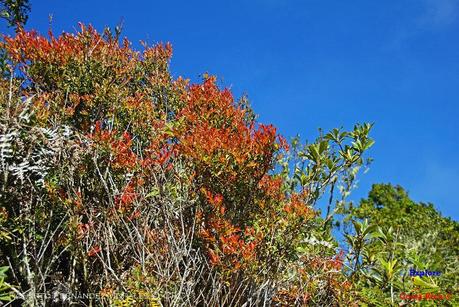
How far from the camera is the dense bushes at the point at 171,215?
17.3 ft

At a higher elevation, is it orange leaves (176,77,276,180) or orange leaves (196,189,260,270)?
orange leaves (176,77,276,180)

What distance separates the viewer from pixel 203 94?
22.5 ft

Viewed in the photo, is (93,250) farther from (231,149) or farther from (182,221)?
(231,149)

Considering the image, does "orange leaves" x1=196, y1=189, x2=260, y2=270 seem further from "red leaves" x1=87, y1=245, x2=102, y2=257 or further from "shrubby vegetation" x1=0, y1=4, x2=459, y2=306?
"red leaves" x1=87, y1=245, x2=102, y2=257

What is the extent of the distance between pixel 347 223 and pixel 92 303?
3495 millimetres

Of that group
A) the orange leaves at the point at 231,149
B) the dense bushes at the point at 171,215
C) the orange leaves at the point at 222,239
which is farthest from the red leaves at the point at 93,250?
the orange leaves at the point at 231,149

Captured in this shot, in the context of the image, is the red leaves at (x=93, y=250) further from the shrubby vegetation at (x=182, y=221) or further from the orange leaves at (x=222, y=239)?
the orange leaves at (x=222, y=239)

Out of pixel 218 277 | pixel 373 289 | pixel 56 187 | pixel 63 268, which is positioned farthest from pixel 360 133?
pixel 63 268

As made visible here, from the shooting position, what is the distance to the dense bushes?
17.3ft

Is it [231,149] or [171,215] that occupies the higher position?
[231,149]

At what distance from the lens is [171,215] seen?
5.73 m

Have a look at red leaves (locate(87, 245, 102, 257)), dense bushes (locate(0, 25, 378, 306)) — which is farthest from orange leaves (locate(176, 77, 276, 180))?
red leaves (locate(87, 245, 102, 257))

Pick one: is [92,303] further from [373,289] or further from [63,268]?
[373,289]

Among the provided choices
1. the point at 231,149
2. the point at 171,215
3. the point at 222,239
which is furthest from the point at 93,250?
the point at 231,149
